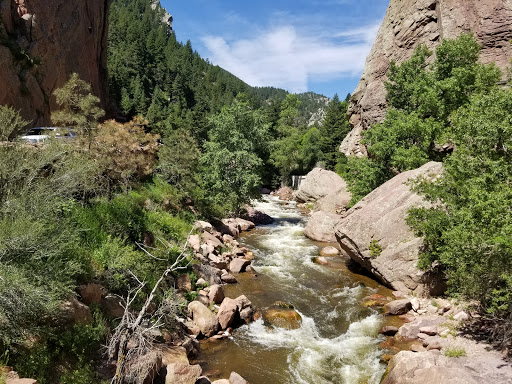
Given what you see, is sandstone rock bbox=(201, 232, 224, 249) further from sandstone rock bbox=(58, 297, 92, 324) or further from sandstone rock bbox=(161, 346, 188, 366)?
Result: sandstone rock bbox=(58, 297, 92, 324)

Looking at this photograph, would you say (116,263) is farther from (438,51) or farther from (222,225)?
(438,51)

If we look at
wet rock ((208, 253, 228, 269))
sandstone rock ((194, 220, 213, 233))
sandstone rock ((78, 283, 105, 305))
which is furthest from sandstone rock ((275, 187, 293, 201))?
sandstone rock ((78, 283, 105, 305))

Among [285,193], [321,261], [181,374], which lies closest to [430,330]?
[181,374]

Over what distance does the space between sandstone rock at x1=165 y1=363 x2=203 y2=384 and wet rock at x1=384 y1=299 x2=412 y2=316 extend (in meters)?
8.57

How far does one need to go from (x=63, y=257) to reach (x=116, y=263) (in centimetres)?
216

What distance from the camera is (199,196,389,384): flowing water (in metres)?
10.1

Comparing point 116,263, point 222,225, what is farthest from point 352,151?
point 116,263

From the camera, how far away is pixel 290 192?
5150 cm

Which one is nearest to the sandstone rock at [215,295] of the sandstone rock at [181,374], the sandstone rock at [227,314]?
the sandstone rock at [227,314]

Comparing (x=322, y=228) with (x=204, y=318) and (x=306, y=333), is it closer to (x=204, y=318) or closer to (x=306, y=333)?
(x=306, y=333)

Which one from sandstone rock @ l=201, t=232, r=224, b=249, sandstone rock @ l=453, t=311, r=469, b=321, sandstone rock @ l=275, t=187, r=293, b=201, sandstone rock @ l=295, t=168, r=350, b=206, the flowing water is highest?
sandstone rock @ l=295, t=168, r=350, b=206

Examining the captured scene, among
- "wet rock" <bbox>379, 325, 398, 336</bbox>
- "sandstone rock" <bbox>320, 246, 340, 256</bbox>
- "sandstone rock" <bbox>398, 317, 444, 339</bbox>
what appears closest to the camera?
"sandstone rock" <bbox>398, 317, 444, 339</bbox>

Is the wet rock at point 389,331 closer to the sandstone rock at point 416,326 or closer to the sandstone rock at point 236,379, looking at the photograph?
the sandstone rock at point 416,326

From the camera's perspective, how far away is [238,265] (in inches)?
702
